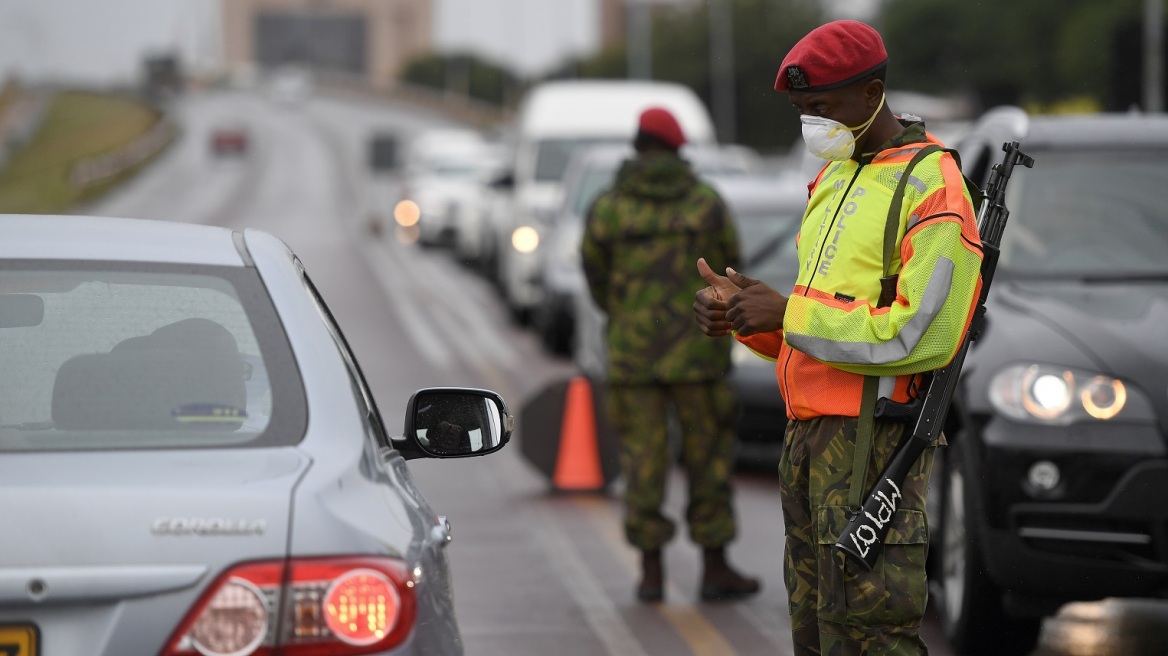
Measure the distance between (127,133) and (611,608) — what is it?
73985 mm

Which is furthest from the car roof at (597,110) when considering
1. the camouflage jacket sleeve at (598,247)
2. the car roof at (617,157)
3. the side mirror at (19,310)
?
the side mirror at (19,310)

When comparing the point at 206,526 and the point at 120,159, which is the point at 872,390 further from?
the point at 120,159

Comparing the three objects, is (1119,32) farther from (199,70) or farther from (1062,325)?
(199,70)

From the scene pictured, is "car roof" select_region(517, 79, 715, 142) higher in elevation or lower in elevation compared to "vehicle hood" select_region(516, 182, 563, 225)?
higher

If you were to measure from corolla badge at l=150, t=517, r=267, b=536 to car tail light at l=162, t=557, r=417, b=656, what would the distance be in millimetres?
58

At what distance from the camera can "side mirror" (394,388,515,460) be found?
4273 mm

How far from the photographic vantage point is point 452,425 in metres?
4.27

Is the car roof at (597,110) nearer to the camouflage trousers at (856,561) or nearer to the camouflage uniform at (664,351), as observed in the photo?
the camouflage uniform at (664,351)

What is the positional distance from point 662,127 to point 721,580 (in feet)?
5.94

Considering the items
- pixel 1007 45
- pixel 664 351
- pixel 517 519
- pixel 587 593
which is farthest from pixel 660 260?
pixel 1007 45

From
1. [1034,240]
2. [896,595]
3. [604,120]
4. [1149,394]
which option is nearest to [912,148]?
[896,595]

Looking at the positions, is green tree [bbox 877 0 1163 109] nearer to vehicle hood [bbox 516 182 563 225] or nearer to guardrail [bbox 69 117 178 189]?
guardrail [bbox 69 117 178 189]

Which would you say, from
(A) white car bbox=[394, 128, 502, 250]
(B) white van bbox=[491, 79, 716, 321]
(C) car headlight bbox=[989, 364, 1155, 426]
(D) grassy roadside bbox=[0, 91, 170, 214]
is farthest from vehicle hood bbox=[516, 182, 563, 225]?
(D) grassy roadside bbox=[0, 91, 170, 214]

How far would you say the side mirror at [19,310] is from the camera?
3.83m
